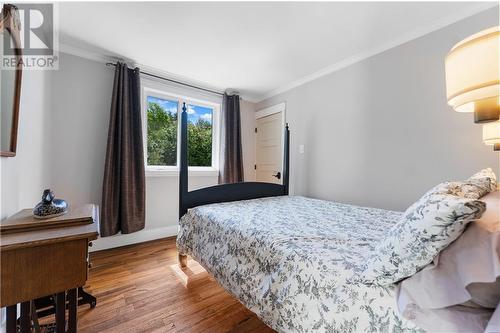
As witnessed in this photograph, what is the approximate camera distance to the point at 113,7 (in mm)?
1672

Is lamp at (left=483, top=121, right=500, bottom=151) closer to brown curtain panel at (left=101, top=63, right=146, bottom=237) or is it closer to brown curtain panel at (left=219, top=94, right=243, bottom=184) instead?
brown curtain panel at (left=219, top=94, right=243, bottom=184)

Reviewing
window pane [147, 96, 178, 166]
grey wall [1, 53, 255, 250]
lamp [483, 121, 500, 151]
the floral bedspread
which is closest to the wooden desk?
the floral bedspread

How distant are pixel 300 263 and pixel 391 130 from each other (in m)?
1.88

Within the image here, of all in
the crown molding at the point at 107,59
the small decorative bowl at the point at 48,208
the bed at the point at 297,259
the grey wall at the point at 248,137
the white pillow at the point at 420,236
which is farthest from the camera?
the grey wall at the point at 248,137

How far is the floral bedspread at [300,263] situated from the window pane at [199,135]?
1.60 meters

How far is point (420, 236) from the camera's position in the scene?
63 cm

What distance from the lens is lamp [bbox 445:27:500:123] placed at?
32.1 inches

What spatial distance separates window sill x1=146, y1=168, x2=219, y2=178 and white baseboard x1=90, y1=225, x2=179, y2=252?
2.48ft

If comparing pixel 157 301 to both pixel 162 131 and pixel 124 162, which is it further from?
pixel 162 131

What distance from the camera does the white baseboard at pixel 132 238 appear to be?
2.42 metres

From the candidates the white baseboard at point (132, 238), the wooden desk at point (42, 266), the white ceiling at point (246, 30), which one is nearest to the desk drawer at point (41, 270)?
the wooden desk at point (42, 266)

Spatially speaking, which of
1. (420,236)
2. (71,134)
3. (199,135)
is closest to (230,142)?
(199,135)

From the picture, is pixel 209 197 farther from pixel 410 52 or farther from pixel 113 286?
pixel 410 52

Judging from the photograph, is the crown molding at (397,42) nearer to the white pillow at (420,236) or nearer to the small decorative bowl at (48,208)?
the white pillow at (420,236)
